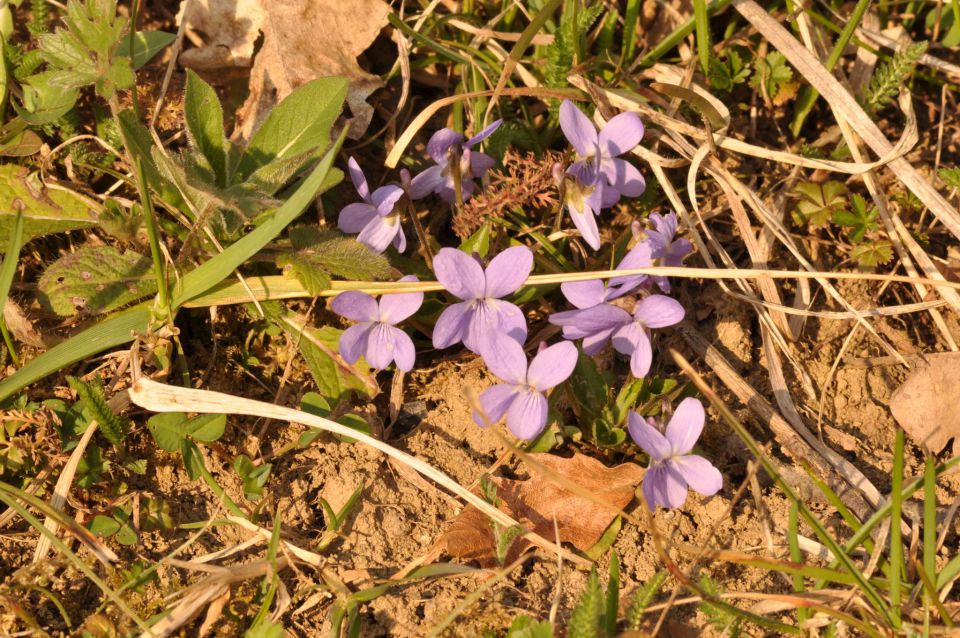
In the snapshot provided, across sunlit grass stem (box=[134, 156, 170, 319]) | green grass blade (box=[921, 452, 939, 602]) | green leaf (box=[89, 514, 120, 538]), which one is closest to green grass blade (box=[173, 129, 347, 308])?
sunlit grass stem (box=[134, 156, 170, 319])

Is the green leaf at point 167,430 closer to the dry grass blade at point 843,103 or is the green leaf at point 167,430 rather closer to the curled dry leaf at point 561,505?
the curled dry leaf at point 561,505

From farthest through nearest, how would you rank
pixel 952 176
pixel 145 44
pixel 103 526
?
1. pixel 145 44
2. pixel 952 176
3. pixel 103 526

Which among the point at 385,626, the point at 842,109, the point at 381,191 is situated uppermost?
the point at 842,109

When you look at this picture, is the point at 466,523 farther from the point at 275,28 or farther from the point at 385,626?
the point at 275,28

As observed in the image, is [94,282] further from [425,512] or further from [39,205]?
[425,512]

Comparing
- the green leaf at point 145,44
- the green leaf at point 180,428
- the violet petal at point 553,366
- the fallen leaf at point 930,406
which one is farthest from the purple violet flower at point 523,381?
the green leaf at point 145,44

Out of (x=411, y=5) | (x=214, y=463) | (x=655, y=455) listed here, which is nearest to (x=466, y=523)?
(x=655, y=455)

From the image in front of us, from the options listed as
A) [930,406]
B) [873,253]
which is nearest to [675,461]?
[930,406]
